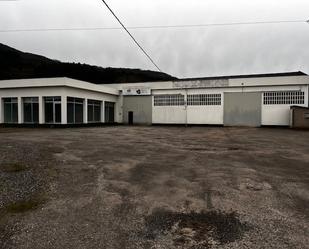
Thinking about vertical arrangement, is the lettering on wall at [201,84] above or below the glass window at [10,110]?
above

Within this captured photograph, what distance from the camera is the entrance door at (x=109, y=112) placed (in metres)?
35.1

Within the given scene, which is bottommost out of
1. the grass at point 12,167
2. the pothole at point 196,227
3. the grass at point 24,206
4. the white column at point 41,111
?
the pothole at point 196,227

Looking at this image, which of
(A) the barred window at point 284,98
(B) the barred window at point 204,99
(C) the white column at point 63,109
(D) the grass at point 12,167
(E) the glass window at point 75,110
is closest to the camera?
(D) the grass at point 12,167

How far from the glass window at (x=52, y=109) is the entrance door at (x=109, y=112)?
8597 millimetres

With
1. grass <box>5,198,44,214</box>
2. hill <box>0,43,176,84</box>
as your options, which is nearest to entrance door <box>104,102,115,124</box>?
hill <box>0,43,176,84</box>

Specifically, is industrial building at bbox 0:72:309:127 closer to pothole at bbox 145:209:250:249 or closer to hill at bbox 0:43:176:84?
pothole at bbox 145:209:250:249

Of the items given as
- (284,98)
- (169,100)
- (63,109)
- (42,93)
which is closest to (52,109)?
(63,109)

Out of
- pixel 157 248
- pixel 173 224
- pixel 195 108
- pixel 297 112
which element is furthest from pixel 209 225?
pixel 195 108

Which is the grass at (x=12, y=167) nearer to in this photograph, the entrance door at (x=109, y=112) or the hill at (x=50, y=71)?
the entrance door at (x=109, y=112)

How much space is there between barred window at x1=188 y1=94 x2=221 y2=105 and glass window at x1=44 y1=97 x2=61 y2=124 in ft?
49.1

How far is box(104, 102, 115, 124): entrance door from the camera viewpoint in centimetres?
3509

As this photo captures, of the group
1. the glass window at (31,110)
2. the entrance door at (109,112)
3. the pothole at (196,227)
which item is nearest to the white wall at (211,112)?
the entrance door at (109,112)

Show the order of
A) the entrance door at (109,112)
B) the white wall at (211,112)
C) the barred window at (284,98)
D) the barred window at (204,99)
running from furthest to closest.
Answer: the entrance door at (109,112), the barred window at (204,99), the white wall at (211,112), the barred window at (284,98)

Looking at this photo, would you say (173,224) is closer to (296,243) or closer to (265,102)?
(296,243)
